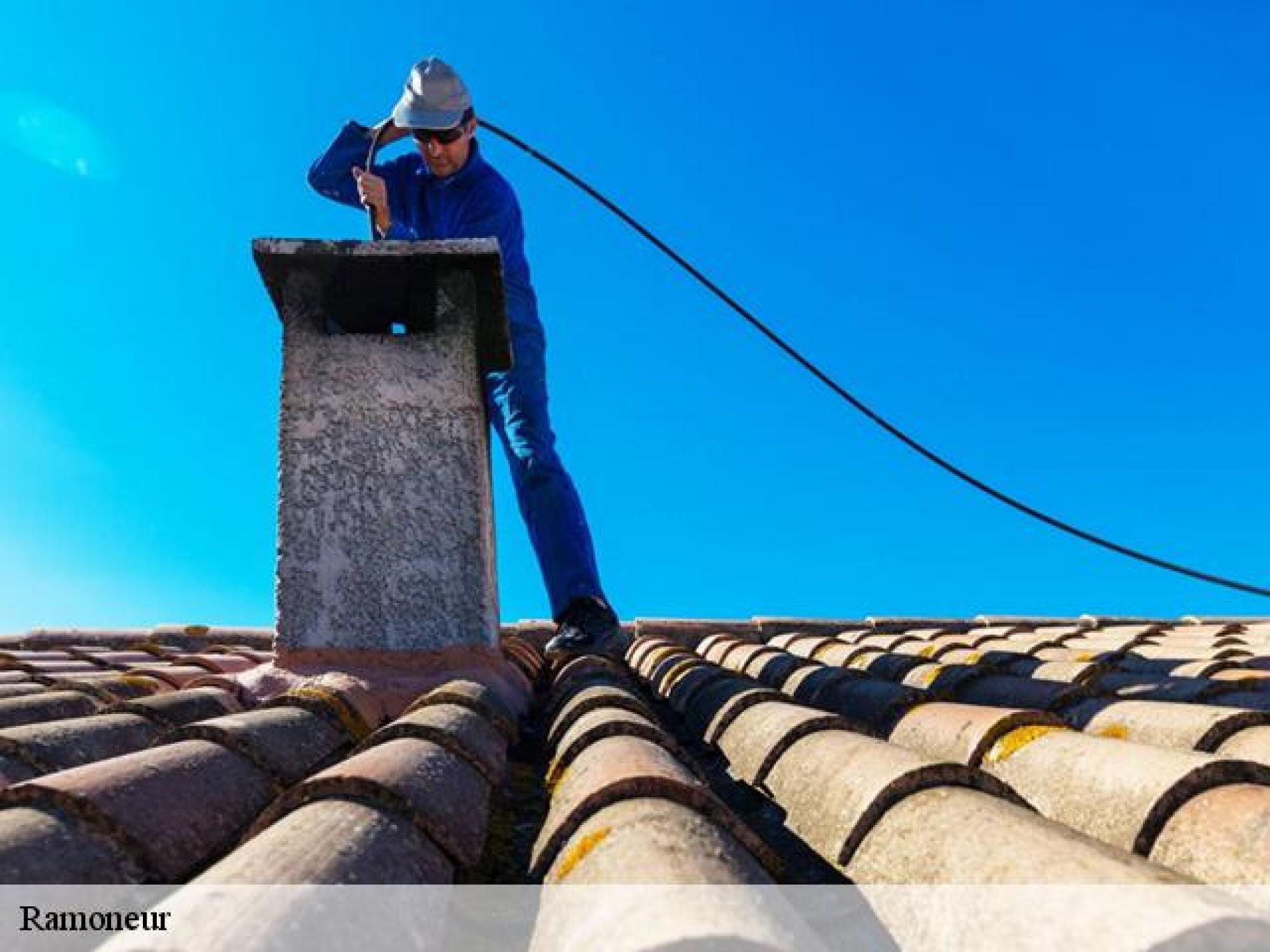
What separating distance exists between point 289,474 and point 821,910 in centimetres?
255

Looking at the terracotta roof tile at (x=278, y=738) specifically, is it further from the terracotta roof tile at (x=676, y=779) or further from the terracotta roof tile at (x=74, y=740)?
the terracotta roof tile at (x=74, y=740)

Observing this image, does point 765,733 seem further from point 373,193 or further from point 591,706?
point 373,193

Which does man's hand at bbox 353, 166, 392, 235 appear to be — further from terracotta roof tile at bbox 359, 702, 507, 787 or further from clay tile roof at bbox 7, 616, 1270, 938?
terracotta roof tile at bbox 359, 702, 507, 787

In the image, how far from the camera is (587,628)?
443cm

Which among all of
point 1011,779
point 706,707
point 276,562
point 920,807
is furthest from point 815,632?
point 920,807

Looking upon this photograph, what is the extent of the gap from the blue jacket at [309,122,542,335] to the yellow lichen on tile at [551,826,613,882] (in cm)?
329

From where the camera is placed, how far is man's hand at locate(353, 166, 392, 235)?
13.7ft

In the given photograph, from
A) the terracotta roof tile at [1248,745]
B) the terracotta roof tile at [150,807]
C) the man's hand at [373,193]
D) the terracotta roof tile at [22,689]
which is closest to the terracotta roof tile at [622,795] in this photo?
the terracotta roof tile at [150,807]

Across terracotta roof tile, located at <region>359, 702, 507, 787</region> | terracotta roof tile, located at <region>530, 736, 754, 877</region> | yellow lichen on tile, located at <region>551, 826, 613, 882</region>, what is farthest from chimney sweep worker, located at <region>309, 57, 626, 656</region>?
yellow lichen on tile, located at <region>551, 826, 613, 882</region>

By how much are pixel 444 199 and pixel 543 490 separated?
1.38 m

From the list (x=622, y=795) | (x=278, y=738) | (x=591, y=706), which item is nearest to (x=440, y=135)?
(x=591, y=706)

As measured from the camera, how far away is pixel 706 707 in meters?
3.37

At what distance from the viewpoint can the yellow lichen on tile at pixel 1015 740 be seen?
2244mm

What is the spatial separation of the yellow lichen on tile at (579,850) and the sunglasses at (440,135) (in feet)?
11.6
